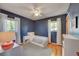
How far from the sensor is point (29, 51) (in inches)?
67.8

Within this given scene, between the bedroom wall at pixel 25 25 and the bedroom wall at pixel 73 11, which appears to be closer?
the bedroom wall at pixel 73 11

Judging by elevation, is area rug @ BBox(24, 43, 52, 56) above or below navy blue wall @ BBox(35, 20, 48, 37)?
below

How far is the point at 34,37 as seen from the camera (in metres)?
1.77

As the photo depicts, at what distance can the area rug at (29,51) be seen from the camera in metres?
1.70

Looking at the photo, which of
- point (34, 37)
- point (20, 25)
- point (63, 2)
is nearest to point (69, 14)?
point (63, 2)

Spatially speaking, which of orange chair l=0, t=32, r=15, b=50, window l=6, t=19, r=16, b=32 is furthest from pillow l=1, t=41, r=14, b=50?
window l=6, t=19, r=16, b=32

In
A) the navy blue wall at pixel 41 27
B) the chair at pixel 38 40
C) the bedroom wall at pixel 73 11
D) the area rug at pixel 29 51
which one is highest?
the bedroom wall at pixel 73 11

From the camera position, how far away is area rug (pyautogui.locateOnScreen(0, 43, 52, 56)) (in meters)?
1.70

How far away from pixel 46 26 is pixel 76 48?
1.92 ft

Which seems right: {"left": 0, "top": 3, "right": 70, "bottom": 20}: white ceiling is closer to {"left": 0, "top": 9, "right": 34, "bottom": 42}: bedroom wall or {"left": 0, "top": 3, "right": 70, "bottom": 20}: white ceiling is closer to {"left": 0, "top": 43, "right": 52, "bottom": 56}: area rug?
{"left": 0, "top": 9, "right": 34, "bottom": 42}: bedroom wall

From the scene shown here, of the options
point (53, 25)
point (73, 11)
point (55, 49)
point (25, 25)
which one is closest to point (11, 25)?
point (25, 25)

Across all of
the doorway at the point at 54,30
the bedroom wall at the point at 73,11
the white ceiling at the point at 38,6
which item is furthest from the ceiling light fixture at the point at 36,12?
the bedroom wall at the point at 73,11

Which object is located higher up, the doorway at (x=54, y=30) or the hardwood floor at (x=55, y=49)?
the doorway at (x=54, y=30)

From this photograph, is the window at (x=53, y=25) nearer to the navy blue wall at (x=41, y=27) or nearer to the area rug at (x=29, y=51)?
the navy blue wall at (x=41, y=27)
